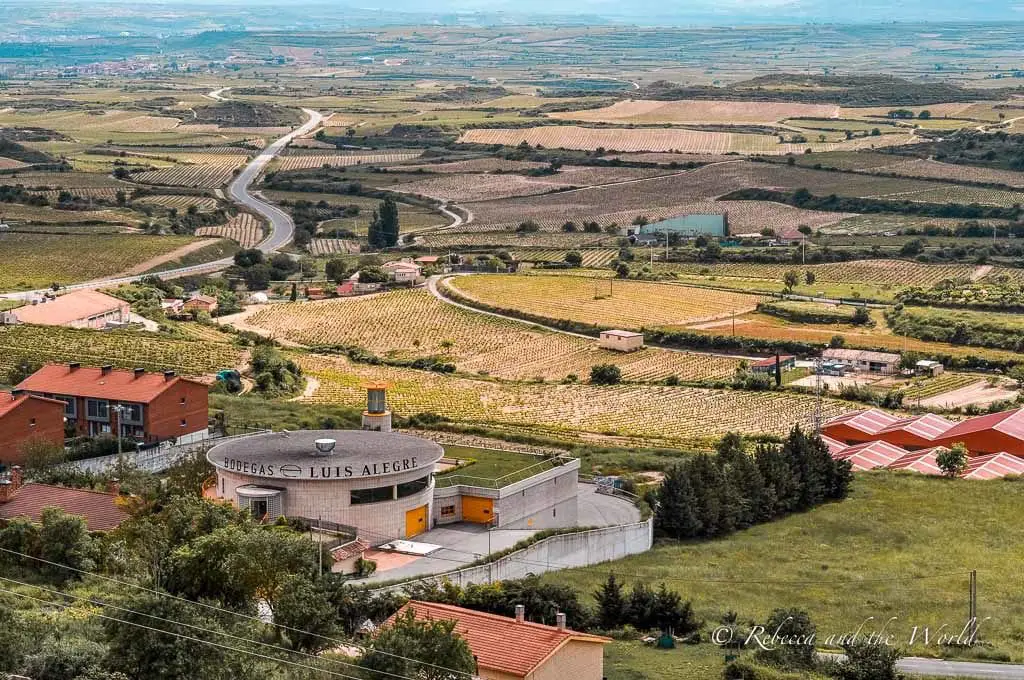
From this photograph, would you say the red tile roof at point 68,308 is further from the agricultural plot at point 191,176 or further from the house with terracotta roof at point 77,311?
the agricultural plot at point 191,176

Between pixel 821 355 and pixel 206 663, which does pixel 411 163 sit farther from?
pixel 206 663

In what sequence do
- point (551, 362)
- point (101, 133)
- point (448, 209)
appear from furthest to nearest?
1. point (101, 133)
2. point (448, 209)
3. point (551, 362)

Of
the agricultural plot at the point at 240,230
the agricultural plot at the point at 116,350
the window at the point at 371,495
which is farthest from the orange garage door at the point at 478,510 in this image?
the agricultural plot at the point at 240,230

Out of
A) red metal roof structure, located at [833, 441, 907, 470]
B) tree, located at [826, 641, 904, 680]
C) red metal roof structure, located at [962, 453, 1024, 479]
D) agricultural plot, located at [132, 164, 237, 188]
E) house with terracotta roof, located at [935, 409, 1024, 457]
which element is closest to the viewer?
tree, located at [826, 641, 904, 680]

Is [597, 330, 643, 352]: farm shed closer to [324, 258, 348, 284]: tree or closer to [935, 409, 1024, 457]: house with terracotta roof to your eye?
[935, 409, 1024, 457]: house with terracotta roof

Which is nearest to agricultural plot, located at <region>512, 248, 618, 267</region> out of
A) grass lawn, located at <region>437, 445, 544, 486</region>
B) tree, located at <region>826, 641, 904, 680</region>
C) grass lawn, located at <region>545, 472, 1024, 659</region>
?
grass lawn, located at <region>545, 472, 1024, 659</region>

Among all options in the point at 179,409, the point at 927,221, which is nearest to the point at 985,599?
the point at 179,409
